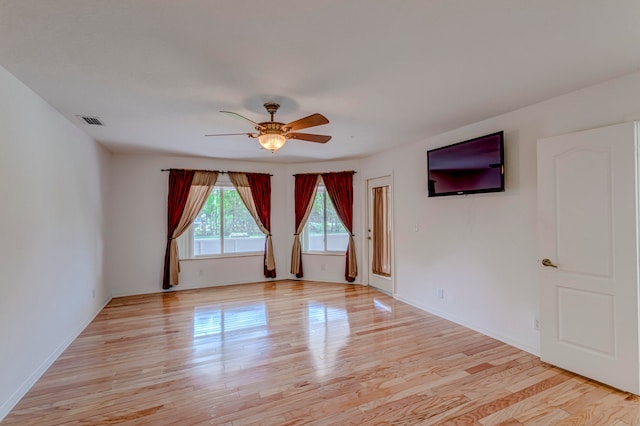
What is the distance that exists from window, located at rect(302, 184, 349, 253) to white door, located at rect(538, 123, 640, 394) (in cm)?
391

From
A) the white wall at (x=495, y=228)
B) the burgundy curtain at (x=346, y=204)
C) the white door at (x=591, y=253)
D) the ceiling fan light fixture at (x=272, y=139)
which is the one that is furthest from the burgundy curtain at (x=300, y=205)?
the white door at (x=591, y=253)

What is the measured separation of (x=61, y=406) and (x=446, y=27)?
3.77 meters

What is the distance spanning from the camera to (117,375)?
2711 mm

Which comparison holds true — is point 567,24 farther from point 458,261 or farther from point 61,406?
point 61,406

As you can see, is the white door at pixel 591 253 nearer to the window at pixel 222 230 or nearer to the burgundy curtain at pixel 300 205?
the burgundy curtain at pixel 300 205

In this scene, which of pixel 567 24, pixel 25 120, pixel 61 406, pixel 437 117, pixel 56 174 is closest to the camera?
pixel 567 24

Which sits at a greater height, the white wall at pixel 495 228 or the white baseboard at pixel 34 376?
the white wall at pixel 495 228

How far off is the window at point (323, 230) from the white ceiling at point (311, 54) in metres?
3.21

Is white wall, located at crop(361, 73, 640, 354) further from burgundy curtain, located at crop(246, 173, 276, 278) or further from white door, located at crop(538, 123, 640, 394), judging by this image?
burgundy curtain, located at crop(246, 173, 276, 278)

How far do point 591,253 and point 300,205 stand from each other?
4781mm

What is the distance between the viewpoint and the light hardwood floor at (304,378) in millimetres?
2154

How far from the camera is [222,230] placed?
20.5 feet

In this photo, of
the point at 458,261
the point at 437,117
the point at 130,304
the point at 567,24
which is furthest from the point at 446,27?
the point at 130,304

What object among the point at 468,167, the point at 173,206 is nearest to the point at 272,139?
the point at 468,167
